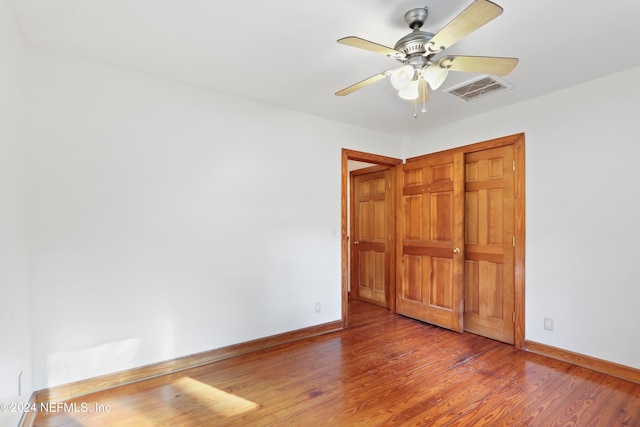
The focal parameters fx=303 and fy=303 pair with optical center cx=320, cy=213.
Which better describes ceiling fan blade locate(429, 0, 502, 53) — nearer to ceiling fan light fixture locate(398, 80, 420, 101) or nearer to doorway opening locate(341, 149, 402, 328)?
ceiling fan light fixture locate(398, 80, 420, 101)

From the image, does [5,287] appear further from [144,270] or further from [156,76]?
[156,76]

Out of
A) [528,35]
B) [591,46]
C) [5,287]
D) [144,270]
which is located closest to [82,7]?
[5,287]

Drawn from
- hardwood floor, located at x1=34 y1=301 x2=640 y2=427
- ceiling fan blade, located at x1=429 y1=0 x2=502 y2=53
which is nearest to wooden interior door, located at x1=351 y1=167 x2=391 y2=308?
hardwood floor, located at x1=34 y1=301 x2=640 y2=427

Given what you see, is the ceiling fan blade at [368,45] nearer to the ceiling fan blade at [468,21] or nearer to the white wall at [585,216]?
the ceiling fan blade at [468,21]

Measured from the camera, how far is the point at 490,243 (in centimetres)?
338

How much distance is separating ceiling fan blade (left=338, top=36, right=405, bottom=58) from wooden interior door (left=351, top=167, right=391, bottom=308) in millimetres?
2772

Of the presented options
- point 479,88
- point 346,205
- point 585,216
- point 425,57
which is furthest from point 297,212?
point 585,216

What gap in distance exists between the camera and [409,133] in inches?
164

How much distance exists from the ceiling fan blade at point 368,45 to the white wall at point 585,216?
208cm

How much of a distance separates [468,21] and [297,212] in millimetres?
2375

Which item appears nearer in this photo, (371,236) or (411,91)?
(411,91)

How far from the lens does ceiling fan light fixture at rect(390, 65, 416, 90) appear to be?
1.80 metres

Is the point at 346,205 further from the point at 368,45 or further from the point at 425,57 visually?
the point at 368,45

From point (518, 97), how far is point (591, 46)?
0.87 meters
